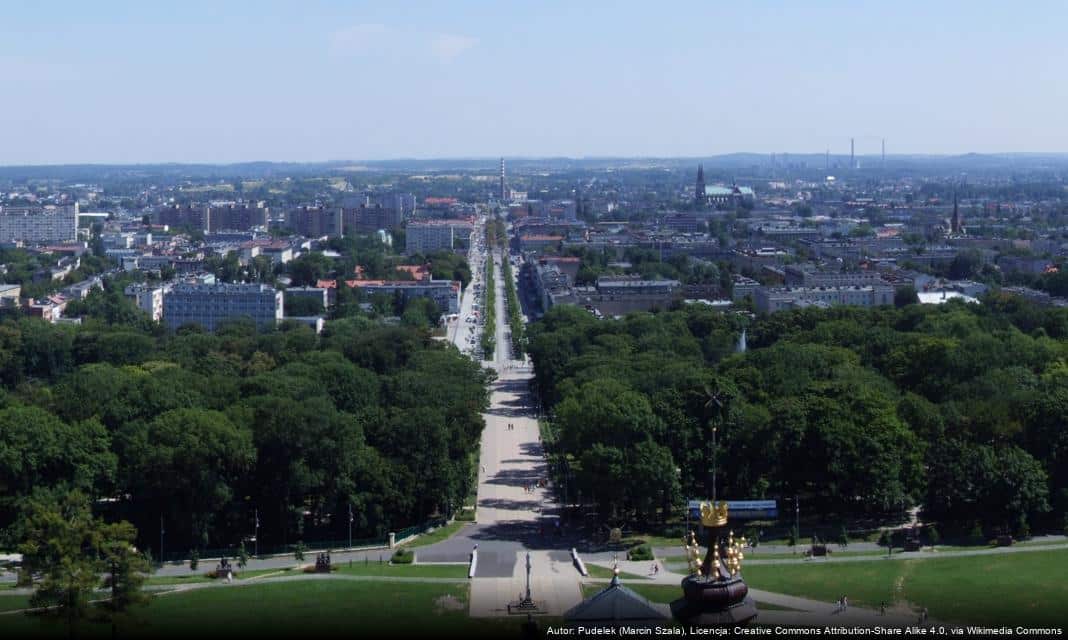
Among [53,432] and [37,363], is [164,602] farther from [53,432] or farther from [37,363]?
[37,363]

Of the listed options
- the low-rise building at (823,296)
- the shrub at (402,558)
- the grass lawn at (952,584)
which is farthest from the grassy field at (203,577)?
the low-rise building at (823,296)

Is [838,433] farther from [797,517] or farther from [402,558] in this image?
[402,558]

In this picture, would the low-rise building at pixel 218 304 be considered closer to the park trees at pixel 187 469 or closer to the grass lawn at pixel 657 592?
the park trees at pixel 187 469

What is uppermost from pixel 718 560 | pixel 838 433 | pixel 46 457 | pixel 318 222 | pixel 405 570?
pixel 718 560

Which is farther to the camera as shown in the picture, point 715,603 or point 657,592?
point 657,592

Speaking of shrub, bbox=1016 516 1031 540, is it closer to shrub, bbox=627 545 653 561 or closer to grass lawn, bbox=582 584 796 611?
shrub, bbox=627 545 653 561

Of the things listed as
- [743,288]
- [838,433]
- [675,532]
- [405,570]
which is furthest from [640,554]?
[743,288]
